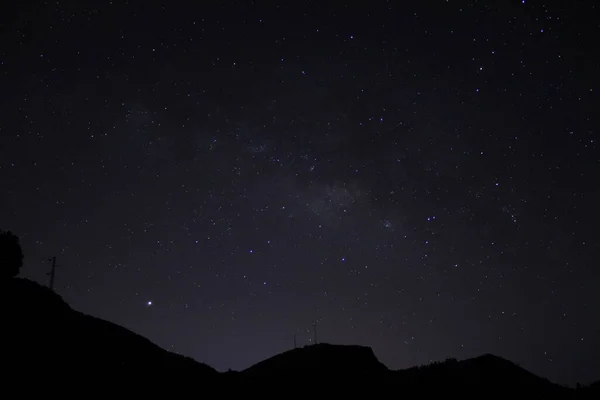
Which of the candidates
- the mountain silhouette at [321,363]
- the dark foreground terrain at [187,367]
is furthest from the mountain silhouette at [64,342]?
the mountain silhouette at [321,363]

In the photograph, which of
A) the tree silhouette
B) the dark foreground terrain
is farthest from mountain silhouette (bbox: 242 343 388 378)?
the tree silhouette

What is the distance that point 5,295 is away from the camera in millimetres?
17000

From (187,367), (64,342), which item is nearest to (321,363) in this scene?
(187,367)

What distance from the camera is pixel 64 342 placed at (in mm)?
15844

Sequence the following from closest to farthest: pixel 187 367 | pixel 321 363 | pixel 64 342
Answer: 1. pixel 64 342
2. pixel 187 367
3. pixel 321 363

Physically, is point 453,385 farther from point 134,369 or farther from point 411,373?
point 134,369

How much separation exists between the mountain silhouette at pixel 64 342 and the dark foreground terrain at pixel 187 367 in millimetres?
33

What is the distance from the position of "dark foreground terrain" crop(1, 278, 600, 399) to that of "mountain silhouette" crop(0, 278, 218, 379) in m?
0.03

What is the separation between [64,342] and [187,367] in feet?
19.4

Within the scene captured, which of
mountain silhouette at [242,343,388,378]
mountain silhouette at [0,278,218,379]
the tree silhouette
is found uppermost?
the tree silhouette

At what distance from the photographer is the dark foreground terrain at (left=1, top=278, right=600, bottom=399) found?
1473cm

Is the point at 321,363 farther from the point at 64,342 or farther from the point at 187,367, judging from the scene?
the point at 64,342

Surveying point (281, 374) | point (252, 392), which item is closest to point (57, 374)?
point (252, 392)

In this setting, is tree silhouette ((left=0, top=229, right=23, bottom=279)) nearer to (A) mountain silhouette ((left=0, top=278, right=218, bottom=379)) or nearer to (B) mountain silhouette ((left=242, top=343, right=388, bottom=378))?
(A) mountain silhouette ((left=0, top=278, right=218, bottom=379))
